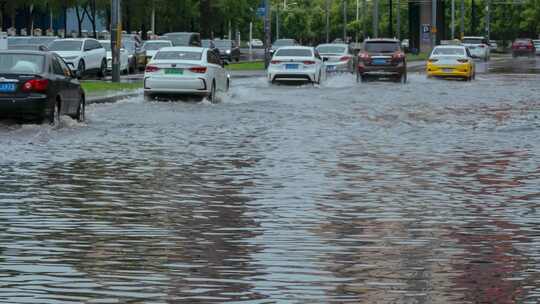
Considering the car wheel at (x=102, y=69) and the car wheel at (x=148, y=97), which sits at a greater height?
the car wheel at (x=102, y=69)

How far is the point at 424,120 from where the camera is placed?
3033cm

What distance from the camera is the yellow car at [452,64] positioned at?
184 ft

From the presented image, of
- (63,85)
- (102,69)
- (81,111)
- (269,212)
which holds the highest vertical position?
(63,85)

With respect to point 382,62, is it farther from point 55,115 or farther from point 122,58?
point 55,115

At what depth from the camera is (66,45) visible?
180 ft

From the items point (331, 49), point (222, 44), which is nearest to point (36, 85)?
point (331, 49)

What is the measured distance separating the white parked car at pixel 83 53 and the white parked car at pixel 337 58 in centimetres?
944

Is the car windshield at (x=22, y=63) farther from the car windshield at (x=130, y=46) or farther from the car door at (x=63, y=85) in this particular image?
the car windshield at (x=130, y=46)

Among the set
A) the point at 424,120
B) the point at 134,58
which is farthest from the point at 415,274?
the point at 134,58

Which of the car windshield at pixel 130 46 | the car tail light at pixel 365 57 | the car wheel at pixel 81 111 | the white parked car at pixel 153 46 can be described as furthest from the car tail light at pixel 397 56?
the car wheel at pixel 81 111

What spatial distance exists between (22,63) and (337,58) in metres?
35.8

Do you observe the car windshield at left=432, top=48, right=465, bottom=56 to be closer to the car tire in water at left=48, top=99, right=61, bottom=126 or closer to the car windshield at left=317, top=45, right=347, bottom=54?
the car windshield at left=317, top=45, right=347, bottom=54

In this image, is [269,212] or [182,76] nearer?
[269,212]

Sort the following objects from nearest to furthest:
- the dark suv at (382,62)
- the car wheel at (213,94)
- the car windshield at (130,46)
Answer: the car wheel at (213,94)
the dark suv at (382,62)
the car windshield at (130,46)
